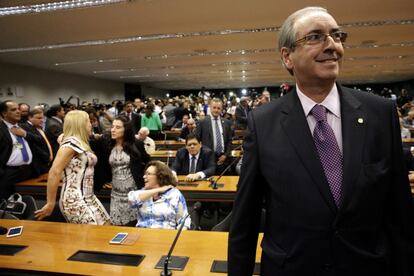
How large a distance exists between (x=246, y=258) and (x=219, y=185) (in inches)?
97.2

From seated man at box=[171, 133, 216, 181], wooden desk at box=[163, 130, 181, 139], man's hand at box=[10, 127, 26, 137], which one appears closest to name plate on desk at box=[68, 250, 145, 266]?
seated man at box=[171, 133, 216, 181]

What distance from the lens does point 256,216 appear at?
1111 mm

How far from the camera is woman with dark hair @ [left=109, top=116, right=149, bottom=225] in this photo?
10.1ft

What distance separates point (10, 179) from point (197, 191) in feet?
8.08

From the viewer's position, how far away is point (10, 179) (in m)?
3.98

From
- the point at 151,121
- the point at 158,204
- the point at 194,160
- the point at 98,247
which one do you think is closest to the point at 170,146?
the point at 151,121

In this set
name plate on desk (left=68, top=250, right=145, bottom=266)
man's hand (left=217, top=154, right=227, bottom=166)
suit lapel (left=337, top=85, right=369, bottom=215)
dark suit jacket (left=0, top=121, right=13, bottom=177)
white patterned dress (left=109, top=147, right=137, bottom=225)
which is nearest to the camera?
suit lapel (left=337, top=85, right=369, bottom=215)

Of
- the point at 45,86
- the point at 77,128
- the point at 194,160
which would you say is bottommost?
the point at 194,160

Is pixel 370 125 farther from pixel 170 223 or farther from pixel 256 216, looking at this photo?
pixel 170 223

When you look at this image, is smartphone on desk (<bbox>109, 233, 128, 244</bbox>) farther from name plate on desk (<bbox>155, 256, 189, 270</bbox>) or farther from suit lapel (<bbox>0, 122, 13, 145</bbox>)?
suit lapel (<bbox>0, 122, 13, 145</bbox>)

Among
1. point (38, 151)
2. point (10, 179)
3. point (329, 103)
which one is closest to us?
point (329, 103)

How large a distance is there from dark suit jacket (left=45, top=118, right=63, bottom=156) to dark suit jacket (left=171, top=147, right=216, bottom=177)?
7.37 ft

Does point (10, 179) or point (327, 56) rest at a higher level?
point (327, 56)

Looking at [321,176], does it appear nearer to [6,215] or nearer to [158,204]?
[158,204]
